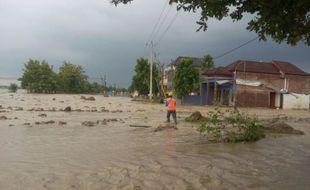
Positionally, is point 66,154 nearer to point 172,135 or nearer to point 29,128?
point 172,135

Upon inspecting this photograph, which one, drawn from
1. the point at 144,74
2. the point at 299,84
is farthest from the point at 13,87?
the point at 299,84

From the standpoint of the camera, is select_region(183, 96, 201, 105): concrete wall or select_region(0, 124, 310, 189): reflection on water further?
select_region(183, 96, 201, 105): concrete wall

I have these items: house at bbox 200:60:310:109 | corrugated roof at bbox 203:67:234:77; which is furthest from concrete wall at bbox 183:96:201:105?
corrugated roof at bbox 203:67:234:77

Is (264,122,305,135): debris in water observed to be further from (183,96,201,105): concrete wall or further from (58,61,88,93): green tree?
(58,61,88,93): green tree

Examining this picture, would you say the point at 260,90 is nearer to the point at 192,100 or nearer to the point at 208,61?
the point at 192,100

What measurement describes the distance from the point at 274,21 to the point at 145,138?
699 centimetres

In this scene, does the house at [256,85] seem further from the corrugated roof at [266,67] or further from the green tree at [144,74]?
the green tree at [144,74]

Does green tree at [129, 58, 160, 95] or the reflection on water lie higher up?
green tree at [129, 58, 160, 95]

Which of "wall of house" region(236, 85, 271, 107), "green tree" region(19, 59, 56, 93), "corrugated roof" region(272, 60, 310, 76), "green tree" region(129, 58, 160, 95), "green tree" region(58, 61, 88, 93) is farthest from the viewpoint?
"green tree" region(58, 61, 88, 93)

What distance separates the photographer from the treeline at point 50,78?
99.1 m

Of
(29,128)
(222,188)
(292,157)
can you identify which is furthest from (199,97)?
(222,188)

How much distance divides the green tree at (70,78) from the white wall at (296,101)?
72.9 m

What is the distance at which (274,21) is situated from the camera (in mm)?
8875

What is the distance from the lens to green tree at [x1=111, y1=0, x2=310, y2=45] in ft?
27.8
